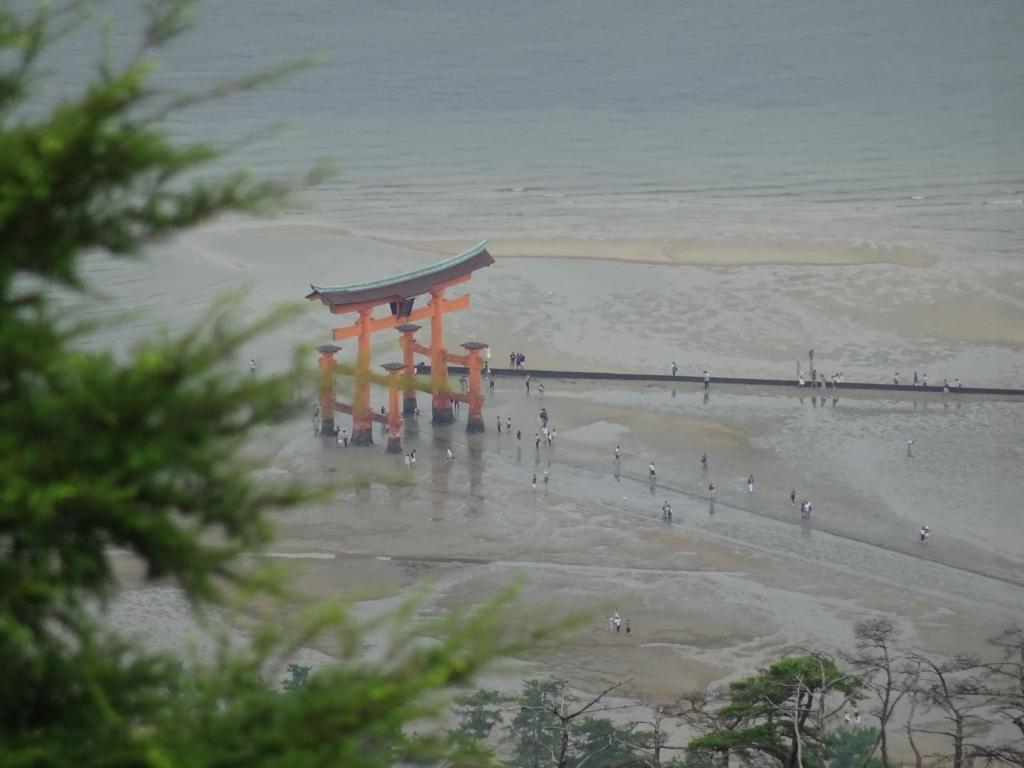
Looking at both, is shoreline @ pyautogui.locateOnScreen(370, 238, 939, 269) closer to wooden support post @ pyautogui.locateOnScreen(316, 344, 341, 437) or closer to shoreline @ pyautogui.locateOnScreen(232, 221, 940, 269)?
shoreline @ pyautogui.locateOnScreen(232, 221, 940, 269)

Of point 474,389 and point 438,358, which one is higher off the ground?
point 438,358

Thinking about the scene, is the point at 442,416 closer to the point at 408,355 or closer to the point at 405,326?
the point at 408,355

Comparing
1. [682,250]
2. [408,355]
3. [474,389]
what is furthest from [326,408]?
[682,250]

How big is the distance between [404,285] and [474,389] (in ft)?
9.00

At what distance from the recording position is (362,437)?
34375 mm

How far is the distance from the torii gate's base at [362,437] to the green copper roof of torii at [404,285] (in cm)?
282

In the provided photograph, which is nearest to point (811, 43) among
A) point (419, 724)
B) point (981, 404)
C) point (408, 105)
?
point (408, 105)

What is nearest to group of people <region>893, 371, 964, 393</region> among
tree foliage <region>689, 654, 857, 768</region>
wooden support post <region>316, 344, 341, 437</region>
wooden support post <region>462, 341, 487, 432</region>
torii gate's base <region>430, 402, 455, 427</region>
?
wooden support post <region>462, 341, 487, 432</region>

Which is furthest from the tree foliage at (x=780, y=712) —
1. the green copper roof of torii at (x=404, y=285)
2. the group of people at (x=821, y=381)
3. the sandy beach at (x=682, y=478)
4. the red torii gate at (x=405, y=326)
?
the group of people at (x=821, y=381)

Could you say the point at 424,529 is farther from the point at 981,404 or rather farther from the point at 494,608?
the point at 494,608

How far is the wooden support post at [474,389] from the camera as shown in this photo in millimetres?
34438

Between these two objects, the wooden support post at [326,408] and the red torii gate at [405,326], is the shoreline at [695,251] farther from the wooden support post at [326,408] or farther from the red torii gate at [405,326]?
the wooden support post at [326,408]

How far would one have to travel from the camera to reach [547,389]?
3869 cm

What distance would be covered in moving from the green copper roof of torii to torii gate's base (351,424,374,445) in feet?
9.26
